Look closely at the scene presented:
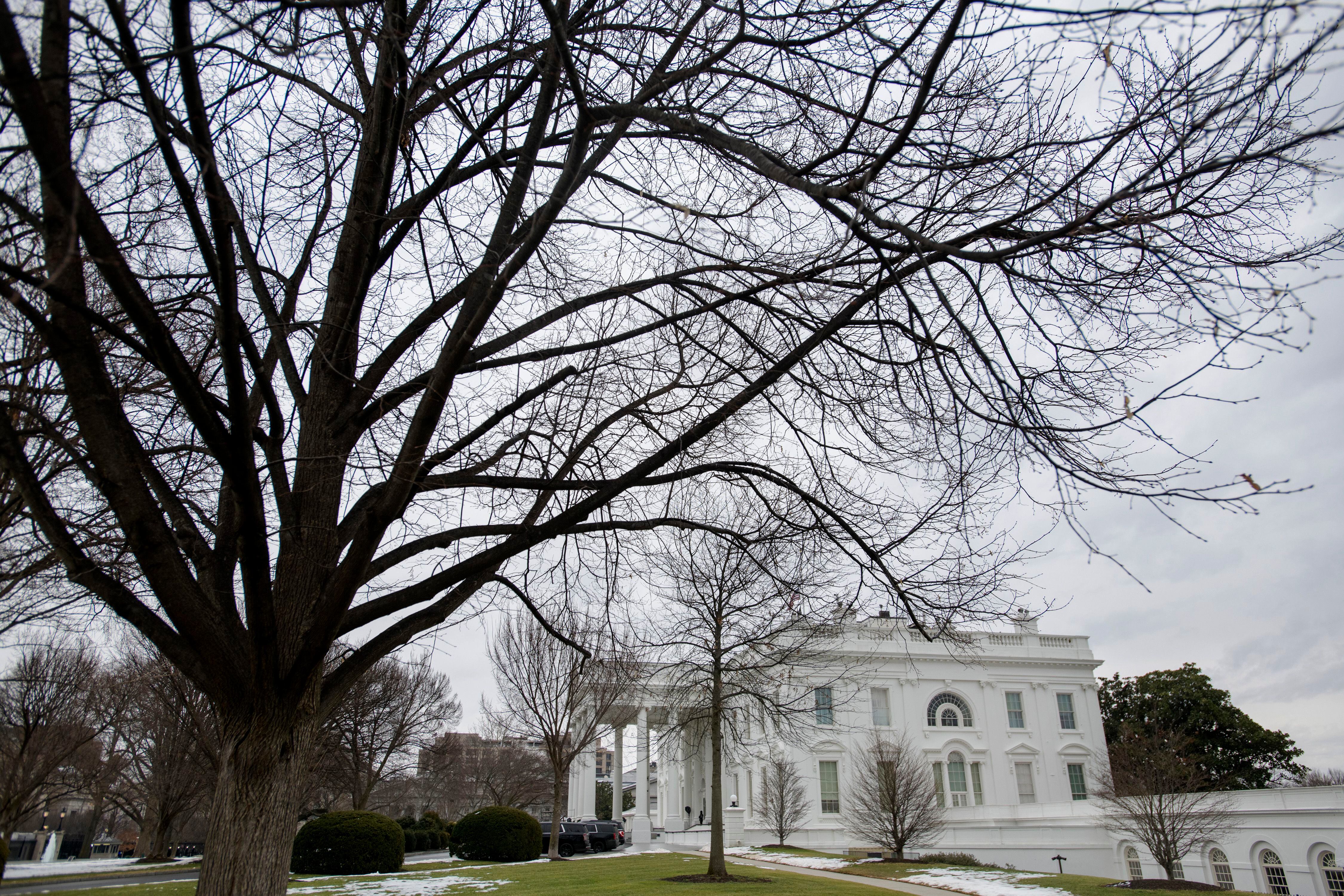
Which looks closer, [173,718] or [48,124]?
[48,124]

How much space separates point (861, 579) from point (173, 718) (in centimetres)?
2612

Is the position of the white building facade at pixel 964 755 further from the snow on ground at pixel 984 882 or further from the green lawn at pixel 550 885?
the snow on ground at pixel 984 882

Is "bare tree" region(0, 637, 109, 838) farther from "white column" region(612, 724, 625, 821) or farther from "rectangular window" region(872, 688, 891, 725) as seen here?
"rectangular window" region(872, 688, 891, 725)

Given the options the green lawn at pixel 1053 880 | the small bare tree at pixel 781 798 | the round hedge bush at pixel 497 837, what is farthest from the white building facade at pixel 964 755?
the green lawn at pixel 1053 880

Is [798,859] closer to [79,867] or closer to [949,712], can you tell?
[949,712]

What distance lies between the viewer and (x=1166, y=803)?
63.2 feet

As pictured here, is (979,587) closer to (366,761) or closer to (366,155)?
(366,155)

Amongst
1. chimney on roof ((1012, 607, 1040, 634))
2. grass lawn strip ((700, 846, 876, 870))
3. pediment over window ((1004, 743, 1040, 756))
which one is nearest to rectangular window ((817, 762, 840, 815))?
grass lawn strip ((700, 846, 876, 870))

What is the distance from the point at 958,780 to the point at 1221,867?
15079mm

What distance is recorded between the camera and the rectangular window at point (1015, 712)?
41.0m

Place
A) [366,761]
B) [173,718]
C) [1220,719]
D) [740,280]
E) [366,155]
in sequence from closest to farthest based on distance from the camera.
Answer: [366,155], [740,280], [173,718], [366,761], [1220,719]

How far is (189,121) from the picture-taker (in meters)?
3.68

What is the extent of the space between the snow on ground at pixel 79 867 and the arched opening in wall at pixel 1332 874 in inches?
1295

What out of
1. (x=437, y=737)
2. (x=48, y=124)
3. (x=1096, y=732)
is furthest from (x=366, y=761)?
(x=1096, y=732)
